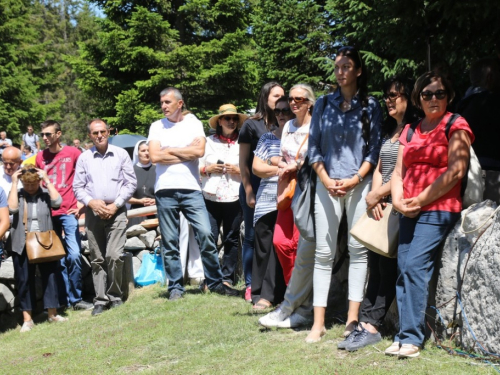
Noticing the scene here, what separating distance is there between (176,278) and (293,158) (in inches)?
97.0

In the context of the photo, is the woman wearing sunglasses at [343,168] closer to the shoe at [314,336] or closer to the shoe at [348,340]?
the shoe at [314,336]

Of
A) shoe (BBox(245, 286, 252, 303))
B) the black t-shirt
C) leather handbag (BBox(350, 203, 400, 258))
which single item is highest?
the black t-shirt

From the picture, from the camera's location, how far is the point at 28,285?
8.46 m

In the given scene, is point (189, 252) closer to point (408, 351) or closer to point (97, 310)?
point (97, 310)

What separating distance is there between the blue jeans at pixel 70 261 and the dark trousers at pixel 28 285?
0.29m

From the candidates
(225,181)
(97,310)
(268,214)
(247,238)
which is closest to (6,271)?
(97,310)

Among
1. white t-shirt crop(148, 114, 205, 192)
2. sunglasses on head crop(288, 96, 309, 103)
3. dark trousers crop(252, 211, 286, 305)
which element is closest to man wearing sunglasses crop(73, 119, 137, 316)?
white t-shirt crop(148, 114, 205, 192)

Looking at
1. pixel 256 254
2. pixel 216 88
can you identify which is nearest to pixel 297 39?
pixel 216 88

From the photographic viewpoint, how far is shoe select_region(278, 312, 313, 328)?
589 cm

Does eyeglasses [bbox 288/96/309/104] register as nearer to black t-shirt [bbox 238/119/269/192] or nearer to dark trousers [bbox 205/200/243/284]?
black t-shirt [bbox 238/119/269/192]

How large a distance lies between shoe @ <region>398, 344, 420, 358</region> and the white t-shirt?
3.74 metres

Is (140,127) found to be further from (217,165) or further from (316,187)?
(316,187)

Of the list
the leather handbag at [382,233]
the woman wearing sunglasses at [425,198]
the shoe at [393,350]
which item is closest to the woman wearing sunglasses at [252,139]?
the leather handbag at [382,233]

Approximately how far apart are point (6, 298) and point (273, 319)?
462 centimetres
